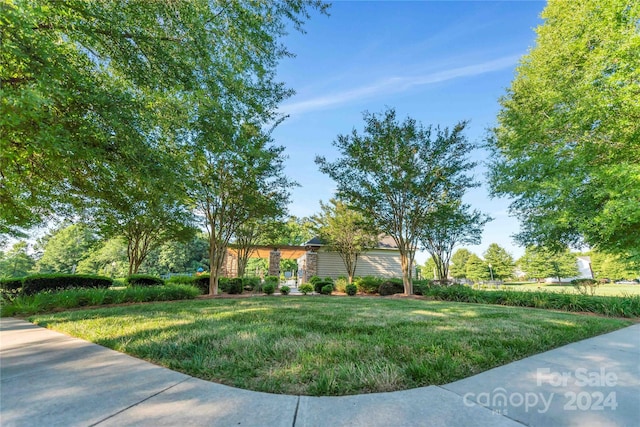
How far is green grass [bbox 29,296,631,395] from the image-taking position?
7.64 feet

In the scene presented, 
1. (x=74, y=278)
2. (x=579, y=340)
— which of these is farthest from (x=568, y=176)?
(x=74, y=278)

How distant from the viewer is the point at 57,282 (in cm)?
935

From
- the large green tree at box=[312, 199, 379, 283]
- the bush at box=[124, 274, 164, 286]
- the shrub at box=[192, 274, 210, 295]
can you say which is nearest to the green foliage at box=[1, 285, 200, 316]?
the bush at box=[124, 274, 164, 286]

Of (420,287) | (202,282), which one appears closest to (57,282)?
(202,282)

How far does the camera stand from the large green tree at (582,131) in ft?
25.1

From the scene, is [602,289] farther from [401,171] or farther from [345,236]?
[401,171]

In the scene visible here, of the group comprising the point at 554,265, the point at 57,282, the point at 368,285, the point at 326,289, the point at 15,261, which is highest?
the point at 15,261

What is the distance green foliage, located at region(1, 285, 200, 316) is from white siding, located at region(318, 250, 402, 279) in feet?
39.0

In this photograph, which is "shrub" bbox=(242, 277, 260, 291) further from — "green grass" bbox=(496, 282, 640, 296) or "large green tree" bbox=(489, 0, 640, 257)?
"green grass" bbox=(496, 282, 640, 296)

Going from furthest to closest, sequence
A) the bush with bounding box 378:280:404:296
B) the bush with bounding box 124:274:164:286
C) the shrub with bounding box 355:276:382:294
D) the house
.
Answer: the house
the shrub with bounding box 355:276:382:294
the bush with bounding box 378:280:404:296
the bush with bounding box 124:274:164:286

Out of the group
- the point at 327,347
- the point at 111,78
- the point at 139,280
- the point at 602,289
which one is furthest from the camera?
the point at 602,289

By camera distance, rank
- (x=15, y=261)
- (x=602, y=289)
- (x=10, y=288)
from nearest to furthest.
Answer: (x=10, y=288) < (x=602, y=289) < (x=15, y=261)

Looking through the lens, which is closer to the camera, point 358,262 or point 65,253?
point 358,262

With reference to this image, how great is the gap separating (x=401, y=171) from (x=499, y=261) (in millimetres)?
35724
